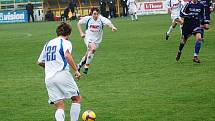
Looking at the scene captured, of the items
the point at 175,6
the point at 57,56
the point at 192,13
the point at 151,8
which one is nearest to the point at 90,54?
the point at 192,13

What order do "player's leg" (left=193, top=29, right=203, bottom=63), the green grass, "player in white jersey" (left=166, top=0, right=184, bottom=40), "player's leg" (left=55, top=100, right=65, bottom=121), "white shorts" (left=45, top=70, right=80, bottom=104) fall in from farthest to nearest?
1. "player in white jersey" (left=166, top=0, right=184, bottom=40)
2. "player's leg" (left=193, top=29, right=203, bottom=63)
3. the green grass
4. "white shorts" (left=45, top=70, right=80, bottom=104)
5. "player's leg" (left=55, top=100, right=65, bottom=121)

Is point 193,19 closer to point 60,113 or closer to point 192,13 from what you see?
point 192,13

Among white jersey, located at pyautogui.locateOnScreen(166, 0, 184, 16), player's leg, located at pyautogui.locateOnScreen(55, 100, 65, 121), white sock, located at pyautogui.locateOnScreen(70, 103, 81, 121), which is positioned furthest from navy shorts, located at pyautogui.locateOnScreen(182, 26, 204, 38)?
player's leg, located at pyautogui.locateOnScreen(55, 100, 65, 121)

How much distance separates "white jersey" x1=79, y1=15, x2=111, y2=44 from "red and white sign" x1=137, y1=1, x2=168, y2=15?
1671 inches

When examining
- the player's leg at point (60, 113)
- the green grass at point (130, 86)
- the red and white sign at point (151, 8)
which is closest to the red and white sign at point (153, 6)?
the red and white sign at point (151, 8)

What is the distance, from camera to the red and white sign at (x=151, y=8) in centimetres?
6006

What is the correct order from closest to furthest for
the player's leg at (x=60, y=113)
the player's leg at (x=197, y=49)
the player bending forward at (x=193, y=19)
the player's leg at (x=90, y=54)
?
the player's leg at (x=60, y=113) → the player's leg at (x=90, y=54) → the player's leg at (x=197, y=49) → the player bending forward at (x=193, y=19)

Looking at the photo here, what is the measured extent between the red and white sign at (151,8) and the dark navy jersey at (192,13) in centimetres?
4091

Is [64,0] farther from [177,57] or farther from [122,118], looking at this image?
[122,118]

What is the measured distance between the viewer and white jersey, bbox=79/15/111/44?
1750 centimetres

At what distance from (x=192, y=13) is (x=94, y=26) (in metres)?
3.45

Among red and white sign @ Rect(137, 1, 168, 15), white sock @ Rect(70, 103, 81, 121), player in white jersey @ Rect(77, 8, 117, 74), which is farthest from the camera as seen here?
red and white sign @ Rect(137, 1, 168, 15)

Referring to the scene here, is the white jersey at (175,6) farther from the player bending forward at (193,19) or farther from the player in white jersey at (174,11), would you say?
the player bending forward at (193,19)

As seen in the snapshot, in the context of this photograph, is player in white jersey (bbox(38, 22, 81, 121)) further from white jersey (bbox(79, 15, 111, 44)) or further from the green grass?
white jersey (bbox(79, 15, 111, 44))
